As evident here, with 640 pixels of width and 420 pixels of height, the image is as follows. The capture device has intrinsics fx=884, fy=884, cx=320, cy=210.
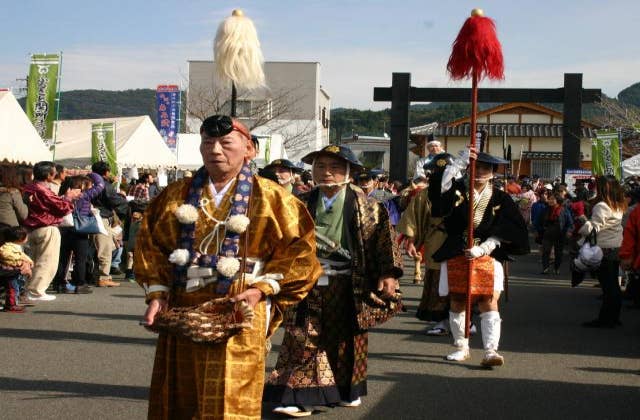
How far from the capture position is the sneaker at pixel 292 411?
5797mm

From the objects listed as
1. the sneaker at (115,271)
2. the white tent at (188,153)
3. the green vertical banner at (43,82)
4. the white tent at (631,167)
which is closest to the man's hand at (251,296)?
the sneaker at (115,271)

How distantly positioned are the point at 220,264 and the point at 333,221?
7.55 feet

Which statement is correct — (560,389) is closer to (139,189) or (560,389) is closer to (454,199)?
(454,199)

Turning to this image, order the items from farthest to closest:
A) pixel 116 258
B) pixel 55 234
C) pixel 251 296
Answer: pixel 116 258 < pixel 55 234 < pixel 251 296

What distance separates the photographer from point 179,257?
3906 millimetres

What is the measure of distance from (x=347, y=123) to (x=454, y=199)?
4101 inches

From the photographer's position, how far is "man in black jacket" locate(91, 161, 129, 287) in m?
12.6

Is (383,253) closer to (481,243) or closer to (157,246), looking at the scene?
(481,243)

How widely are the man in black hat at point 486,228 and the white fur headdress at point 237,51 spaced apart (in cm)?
298

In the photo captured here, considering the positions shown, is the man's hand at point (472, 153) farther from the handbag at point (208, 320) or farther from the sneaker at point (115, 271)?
the sneaker at point (115, 271)

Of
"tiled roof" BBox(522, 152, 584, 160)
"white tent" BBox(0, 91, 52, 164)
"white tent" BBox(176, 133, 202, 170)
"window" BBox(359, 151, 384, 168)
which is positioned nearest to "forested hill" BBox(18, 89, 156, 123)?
"window" BBox(359, 151, 384, 168)

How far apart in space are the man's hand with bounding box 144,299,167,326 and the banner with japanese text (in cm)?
2404

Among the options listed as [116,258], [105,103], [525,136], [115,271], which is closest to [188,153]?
[115,271]

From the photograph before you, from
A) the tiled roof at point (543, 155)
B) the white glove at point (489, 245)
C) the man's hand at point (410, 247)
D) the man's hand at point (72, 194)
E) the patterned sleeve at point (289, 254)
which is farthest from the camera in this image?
the tiled roof at point (543, 155)
